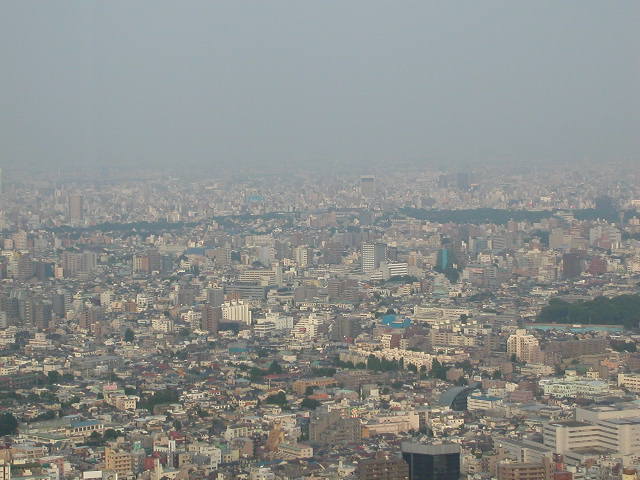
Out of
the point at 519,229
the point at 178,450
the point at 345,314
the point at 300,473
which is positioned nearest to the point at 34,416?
the point at 178,450

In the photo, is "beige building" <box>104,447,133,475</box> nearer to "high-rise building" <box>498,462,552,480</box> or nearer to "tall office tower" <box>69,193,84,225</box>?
"high-rise building" <box>498,462,552,480</box>

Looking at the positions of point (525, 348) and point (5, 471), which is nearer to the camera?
point (5, 471)

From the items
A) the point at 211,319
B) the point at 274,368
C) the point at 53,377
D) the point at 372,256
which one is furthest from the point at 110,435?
the point at 372,256

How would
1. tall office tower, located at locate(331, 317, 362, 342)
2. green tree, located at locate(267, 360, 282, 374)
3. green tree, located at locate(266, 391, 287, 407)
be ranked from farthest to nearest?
tall office tower, located at locate(331, 317, 362, 342) → green tree, located at locate(267, 360, 282, 374) → green tree, located at locate(266, 391, 287, 407)

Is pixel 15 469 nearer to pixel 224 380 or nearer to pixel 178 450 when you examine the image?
pixel 178 450

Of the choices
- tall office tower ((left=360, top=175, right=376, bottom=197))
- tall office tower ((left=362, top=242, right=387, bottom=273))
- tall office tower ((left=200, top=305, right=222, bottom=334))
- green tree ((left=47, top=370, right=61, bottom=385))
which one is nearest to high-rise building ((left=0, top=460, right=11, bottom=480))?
green tree ((left=47, top=370, right=61, bottom=385))

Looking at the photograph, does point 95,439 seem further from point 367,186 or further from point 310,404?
point 367,186

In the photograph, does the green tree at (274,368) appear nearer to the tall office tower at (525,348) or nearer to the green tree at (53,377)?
the green tree at (53,377)

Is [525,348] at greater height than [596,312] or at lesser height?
greater
